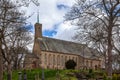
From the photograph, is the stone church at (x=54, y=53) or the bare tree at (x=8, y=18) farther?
the stone church at (x=54, y=53)

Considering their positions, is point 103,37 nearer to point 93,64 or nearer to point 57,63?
point 57,63

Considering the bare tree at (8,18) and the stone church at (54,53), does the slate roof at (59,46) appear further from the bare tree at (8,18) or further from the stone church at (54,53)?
the bare tree at (8,18)

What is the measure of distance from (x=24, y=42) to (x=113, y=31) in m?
21.7

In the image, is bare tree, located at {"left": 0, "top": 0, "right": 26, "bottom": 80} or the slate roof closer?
bare tree, located at {"left": 0, "top": 0, "right": 26, "bottom": 80}

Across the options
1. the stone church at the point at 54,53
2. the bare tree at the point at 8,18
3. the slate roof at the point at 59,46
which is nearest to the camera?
the bare tree at the point at 8,18

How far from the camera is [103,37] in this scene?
39.5 meters

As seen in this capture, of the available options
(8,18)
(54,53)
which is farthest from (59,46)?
(8,18)

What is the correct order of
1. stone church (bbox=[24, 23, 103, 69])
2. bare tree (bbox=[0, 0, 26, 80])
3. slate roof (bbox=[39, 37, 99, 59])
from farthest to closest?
slate roof (bbox=[39, 37, 99, 59]) → stone church (bbox=[24, 23, 103, 69]) → bare tree (bbox=[0, 0, 26, 80])

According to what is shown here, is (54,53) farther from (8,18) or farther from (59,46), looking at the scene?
(8,18)

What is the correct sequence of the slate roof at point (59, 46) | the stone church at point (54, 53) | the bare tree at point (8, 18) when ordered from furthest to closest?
the slate roof at point (59, 46)
the stone church at point (54, 53)
the bare tree at point (8, 18)

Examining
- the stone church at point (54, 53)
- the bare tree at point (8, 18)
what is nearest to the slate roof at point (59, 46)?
the stone church at point (54, 53)

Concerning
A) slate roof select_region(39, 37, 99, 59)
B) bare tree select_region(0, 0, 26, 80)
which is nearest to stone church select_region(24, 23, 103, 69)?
slate roof select_region(39, 37, 99, 59)

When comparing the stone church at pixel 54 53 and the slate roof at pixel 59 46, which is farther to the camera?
the slate roof at pixel 59 46

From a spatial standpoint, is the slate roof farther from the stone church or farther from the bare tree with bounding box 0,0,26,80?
the bare tree with bounding box 0,0,26,80
